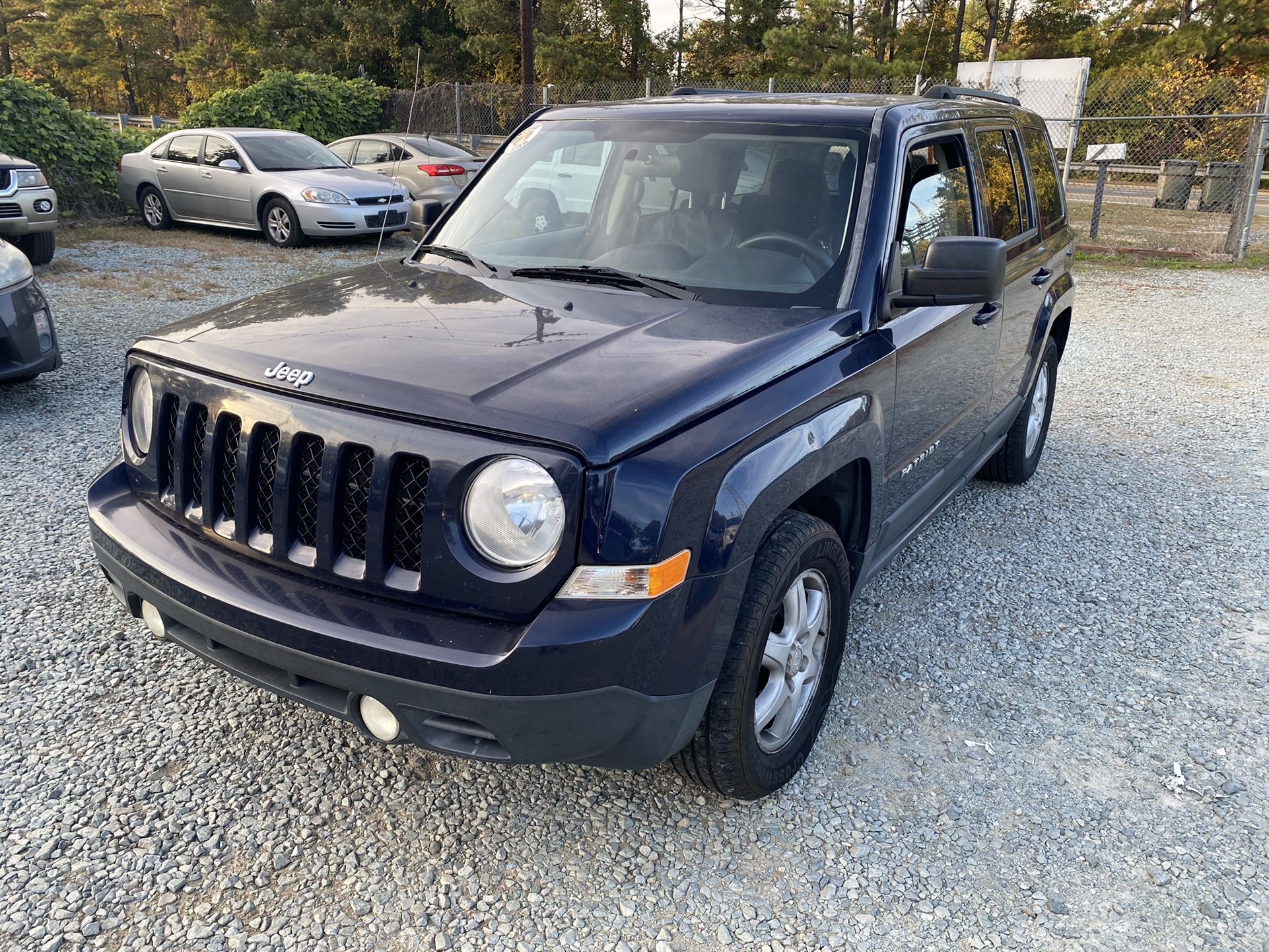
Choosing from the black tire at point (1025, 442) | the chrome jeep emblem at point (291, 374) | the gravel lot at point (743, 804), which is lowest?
the gravel lot at point (743, 804)

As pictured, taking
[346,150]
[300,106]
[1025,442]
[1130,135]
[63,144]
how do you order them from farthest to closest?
[1130,135]
[300,106]
[346,150]
[63,144]
[1025,442]

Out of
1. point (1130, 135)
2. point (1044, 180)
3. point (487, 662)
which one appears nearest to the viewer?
point (487, 662)

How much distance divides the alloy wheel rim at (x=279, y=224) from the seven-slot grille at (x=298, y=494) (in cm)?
1138

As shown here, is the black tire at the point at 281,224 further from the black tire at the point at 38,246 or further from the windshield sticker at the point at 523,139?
the windshield sticker at the point at 523,139

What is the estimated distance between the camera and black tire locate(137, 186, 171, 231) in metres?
14.2

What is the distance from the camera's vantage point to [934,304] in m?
3.06

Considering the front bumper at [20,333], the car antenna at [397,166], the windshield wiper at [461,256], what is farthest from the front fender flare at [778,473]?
the front bumper at [20,333]

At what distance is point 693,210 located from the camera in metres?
3.37

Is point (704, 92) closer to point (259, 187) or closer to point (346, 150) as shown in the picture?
point (259, 187)

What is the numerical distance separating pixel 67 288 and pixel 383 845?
9.36 metres

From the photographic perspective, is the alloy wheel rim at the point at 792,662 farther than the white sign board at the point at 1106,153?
No

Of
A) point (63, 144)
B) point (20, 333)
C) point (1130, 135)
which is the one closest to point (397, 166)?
point (20, 333)

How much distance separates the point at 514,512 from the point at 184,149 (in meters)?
13.9

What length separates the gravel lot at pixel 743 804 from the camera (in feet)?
7.72
